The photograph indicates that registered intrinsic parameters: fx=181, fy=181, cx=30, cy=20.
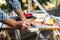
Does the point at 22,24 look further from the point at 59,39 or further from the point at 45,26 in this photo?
the point at 59,39

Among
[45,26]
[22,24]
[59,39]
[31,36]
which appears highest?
[22,24]

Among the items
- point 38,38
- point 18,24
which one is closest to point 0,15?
point 18,24

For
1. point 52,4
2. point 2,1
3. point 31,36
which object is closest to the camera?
point 31,36

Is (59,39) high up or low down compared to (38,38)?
up

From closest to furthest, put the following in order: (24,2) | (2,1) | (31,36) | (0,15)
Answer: (0,15)
(31,36)
(2,1)
(24,2)

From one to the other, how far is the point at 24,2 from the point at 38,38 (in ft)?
2.71

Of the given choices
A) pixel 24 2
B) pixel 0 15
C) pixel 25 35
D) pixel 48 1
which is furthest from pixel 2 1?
pixel 0 15

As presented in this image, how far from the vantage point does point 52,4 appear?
9.92 ft

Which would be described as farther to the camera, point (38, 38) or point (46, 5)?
point (46, 5)

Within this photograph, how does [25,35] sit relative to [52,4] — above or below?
below

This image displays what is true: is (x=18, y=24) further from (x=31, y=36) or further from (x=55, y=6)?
(x=55, y=6)

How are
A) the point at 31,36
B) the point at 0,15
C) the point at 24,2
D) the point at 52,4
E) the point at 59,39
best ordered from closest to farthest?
the point at 0,15 < the point at 59,39 < the point at 31,36 < the point at 24,2 < the point at 52,4

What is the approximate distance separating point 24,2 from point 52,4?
51 centimetres

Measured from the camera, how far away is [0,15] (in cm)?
106
